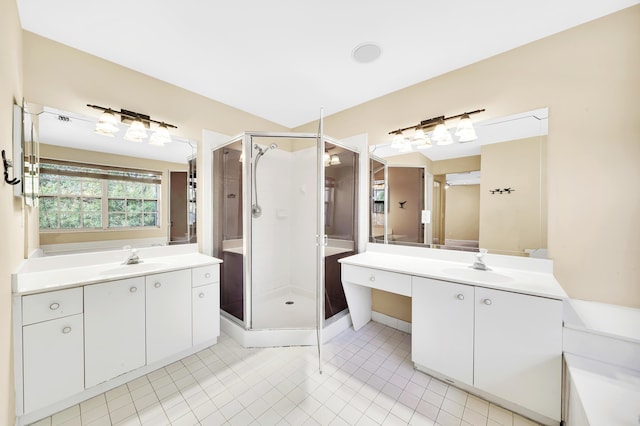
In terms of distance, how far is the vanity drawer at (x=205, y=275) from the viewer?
1.93 m

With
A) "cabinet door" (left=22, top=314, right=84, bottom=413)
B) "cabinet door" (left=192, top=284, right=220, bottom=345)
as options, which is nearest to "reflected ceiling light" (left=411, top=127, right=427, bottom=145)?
"cabinet door" (left=192, top=284, right=220, bottom=345)

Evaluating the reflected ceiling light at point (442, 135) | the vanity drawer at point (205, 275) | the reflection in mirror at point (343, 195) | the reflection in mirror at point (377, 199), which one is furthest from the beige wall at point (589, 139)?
the vanity drawer at point (205, 275)

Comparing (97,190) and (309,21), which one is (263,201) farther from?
(309,21)

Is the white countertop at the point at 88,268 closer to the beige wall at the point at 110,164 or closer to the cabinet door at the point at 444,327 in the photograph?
the beige wall at the point at 110,164

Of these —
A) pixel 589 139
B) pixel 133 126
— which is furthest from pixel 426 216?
pixel 133 126

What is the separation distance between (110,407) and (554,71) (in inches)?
145

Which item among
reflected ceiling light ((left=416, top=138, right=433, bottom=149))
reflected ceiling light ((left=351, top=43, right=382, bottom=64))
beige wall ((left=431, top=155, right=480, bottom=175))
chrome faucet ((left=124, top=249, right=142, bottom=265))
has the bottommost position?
chrome faucet ((left=124, top=249, right=142, bottom=265))

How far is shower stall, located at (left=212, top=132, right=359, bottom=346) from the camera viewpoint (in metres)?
2.11

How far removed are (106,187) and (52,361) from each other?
1.24 m

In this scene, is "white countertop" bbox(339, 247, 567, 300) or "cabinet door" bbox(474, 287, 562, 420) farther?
"white countertop" bbox(339, 247, 567, 300)

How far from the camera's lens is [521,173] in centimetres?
172

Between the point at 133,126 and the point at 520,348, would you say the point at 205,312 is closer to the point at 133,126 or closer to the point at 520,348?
the point at 133,126

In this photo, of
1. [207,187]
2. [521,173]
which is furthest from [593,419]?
[207,187]

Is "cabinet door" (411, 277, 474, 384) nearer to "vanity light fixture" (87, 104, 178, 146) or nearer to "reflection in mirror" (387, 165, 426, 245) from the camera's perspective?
"reflection in mirror" (387, 165, 426, 245)
